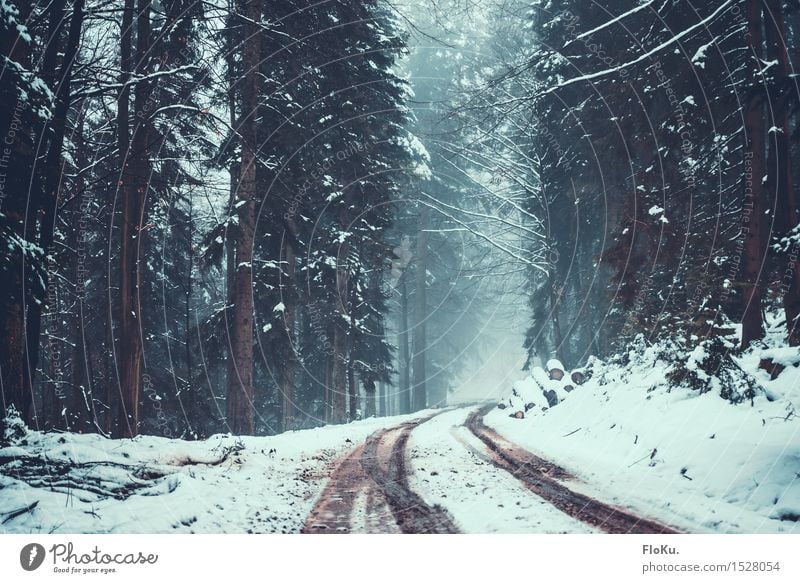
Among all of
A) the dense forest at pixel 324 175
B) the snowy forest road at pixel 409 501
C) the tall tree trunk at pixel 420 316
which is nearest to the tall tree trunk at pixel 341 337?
the dense forest at pixel 324 175

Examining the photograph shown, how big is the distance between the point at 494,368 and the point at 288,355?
2510 inches

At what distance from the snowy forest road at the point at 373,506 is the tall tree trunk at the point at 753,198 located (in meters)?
6.42

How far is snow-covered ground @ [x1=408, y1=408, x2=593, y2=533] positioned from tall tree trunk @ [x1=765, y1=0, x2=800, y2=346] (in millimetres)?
5279

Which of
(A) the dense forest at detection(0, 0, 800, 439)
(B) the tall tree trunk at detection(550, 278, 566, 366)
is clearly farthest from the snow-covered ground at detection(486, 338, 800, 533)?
(B) the tall tree trunk at detection(550, 278, 566, 366)

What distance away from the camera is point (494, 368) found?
74688 mm

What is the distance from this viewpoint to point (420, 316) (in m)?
33.3

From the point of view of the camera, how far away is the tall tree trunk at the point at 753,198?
24.5 ft

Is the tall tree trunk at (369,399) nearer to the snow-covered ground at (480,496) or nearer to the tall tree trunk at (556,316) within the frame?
the tall tree trunk at (556,316)

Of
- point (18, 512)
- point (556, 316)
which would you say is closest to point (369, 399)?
point (556, 316)

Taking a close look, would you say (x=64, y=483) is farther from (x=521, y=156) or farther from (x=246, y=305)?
(x=521, y=156)

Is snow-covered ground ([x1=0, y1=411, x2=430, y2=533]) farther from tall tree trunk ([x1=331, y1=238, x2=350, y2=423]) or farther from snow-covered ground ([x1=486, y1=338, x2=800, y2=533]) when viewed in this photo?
tall tree trunk ([x1=331, y1=238, x2=350, y2=423])

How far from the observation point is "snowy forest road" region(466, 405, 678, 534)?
378 cm
